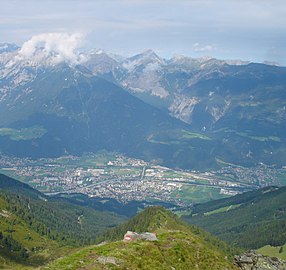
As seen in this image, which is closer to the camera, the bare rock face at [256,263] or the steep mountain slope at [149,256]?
the steep mountain slope at [149,256]

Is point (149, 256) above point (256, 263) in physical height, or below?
above

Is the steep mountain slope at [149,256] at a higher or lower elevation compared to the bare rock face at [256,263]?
higher

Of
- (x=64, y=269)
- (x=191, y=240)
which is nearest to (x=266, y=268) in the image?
(x=191, y=240)

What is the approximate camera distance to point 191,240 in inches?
3059

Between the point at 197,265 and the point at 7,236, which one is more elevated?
the point at 197,265

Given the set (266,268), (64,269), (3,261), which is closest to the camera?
(64,269)

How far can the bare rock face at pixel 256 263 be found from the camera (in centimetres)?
7738

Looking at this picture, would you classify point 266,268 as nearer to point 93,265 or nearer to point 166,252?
point 166,252

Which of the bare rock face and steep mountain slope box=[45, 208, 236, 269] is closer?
steep mountain slope box=[45, 208, 236, 269]

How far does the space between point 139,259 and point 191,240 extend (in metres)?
16.4

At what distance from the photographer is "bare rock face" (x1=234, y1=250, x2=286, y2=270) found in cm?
7738

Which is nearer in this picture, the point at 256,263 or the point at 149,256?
the point at 149,256

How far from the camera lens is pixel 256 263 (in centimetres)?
7825

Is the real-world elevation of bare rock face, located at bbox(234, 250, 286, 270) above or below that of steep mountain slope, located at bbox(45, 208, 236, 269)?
below
